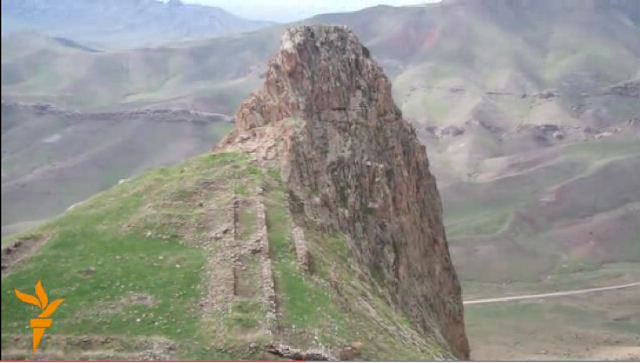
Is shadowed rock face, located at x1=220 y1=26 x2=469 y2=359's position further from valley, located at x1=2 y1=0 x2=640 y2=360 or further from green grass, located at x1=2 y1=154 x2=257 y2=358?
green grass, located at x1=2 y1=154 x2=257 y2=358

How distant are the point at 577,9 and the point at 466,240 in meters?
38.3

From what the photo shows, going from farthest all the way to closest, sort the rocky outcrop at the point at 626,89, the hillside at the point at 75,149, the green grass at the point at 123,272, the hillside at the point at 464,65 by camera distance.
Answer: the hillside at the point at 464,65, the rocky outcrop at the point at 626,89, the green grass at the point at 123,272, the hillside at the point at 75,149

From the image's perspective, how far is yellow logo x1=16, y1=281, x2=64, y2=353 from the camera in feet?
60.0

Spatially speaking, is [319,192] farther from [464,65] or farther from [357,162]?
[464,65]

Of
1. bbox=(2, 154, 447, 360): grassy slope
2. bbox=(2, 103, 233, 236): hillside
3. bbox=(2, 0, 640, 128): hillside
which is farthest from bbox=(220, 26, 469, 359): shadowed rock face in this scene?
bbox=(2, 0, 640, 128): hillside

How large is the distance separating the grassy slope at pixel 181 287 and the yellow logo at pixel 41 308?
21 centimetres

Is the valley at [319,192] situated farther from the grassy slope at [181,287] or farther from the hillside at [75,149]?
the hillside at [75,149]

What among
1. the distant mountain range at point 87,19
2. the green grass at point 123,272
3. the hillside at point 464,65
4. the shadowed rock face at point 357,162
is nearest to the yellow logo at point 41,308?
the green grass at point 123,272

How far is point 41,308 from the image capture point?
1892cm

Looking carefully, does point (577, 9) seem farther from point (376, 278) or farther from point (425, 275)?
point (376, 278)

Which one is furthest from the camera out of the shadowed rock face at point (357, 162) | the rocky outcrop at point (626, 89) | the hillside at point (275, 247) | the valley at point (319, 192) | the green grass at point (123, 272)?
the rocky outcrop at point (626, 89)

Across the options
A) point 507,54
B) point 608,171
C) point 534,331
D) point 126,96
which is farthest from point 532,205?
point 507,54

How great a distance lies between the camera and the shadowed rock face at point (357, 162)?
33.6 meters

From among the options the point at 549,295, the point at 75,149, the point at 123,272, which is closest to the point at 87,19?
the point at 75,149
